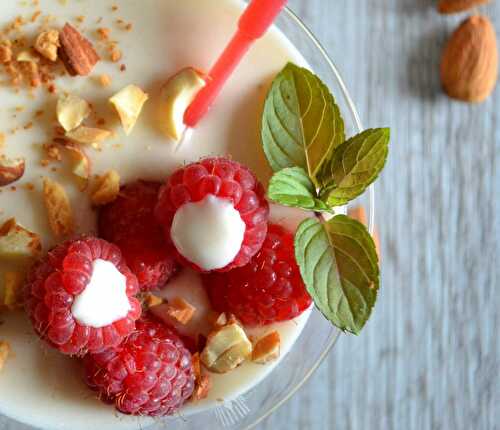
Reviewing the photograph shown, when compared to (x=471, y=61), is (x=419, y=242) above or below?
below

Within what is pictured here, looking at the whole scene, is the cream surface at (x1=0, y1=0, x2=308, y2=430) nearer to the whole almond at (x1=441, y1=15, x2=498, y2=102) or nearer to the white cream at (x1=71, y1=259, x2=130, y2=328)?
the white cream at (x1=71, y1=259, x2=130, y2=328)

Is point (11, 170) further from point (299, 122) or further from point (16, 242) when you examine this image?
point (299, 122)

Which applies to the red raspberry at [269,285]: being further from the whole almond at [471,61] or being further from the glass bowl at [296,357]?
the whole almond at [471,61]

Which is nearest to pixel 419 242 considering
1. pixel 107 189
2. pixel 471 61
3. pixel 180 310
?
pixel 471 61

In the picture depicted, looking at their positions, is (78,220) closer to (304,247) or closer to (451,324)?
(304,247)

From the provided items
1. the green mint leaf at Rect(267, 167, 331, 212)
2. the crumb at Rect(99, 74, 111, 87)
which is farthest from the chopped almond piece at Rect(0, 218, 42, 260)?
the green mint leaf at Rect(267, 167, 331, 212)

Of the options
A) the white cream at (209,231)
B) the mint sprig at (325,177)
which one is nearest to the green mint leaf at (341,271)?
the mint sprig at (325,177)
